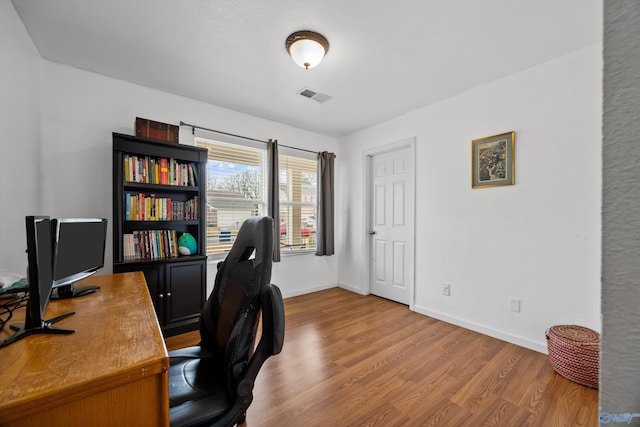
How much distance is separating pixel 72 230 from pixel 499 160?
10.9ft

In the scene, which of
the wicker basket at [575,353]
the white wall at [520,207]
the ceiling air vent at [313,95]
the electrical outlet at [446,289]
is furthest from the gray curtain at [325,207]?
the wicker basket at [575,353]

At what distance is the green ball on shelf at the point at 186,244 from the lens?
2.69 meters

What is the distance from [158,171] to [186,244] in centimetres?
76

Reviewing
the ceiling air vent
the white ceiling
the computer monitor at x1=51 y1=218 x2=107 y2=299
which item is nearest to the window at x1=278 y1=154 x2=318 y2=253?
the ceiling air vent

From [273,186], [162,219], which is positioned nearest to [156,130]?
[162,219]

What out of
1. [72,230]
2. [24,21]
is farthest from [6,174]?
[24,21]

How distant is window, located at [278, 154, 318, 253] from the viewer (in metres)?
3.91

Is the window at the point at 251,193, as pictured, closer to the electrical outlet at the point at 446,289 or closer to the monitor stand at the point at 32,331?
the electrical outlet at the point at 446,289

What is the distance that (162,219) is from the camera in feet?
8.43

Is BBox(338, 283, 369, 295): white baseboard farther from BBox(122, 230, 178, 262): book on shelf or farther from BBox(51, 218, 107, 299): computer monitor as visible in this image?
BBox(51, 218, 107, 299): computer monitor

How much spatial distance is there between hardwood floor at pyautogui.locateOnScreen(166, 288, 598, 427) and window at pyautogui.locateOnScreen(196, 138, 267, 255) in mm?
1215

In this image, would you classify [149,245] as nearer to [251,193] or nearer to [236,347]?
[251,193]

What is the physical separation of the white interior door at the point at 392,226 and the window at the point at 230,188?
5.40 feet

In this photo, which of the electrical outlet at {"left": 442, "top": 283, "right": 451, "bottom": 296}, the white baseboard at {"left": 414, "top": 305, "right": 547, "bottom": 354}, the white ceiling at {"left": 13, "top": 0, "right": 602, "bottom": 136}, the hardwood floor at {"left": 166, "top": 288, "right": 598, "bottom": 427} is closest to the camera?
the hardwood floor at {"left": 166, "top": 288, "right": 598, "bottom": 427}
